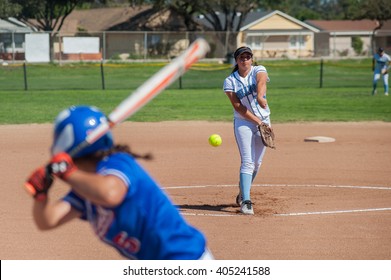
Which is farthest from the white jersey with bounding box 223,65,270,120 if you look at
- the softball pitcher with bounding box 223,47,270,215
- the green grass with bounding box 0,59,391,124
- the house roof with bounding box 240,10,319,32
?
the house roof with bounding box 240,10,319,32

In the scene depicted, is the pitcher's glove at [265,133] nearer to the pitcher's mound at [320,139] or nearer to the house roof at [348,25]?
the pitcher's mound at [320,139]

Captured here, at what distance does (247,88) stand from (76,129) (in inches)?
259

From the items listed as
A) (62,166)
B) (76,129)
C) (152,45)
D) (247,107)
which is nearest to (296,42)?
(152,45)

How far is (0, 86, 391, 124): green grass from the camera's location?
881 inches

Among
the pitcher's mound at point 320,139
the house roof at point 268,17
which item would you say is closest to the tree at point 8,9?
the house roof at point 268,17

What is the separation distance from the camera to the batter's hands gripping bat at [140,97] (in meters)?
3.75

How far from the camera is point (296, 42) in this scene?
3152 inches

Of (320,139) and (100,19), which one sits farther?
(100,19)

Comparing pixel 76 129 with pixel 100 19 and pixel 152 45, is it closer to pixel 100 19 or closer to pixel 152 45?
pixel 152 45

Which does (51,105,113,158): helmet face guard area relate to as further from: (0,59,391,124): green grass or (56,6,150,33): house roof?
(56,6,150,33): house roof

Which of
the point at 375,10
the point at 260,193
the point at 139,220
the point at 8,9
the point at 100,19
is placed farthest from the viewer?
the point at 375,10

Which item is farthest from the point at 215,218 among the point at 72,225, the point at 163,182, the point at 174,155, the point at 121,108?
the point at 121,108

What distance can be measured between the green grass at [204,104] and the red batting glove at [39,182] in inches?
692

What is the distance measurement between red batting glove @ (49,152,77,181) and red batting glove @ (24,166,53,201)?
0.26 ft
